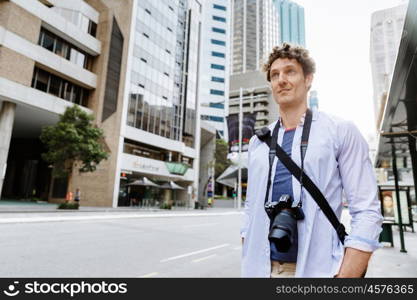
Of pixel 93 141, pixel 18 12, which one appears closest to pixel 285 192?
pixel 93 141

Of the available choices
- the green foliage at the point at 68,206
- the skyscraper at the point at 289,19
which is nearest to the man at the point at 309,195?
the green foliage at the point at 68,206

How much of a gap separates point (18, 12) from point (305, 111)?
91.6 ft

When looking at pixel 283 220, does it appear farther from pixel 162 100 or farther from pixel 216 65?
pixel 216 65

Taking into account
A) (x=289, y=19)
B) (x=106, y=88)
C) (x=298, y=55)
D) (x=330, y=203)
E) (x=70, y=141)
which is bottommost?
(x=330, y=203)

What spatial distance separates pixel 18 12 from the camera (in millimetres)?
22234

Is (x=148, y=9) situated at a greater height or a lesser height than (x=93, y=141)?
greater

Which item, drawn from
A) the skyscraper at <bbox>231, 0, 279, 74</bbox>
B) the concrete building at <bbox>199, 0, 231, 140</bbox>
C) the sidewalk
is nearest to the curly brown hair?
the sidewalk

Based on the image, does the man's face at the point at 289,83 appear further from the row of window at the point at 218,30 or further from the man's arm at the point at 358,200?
the row of window at the point at 218,30

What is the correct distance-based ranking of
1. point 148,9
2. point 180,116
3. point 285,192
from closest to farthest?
point 285,192 → point 148,9 → point 180,116

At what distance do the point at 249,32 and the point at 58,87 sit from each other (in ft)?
399

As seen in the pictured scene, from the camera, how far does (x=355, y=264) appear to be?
4.19 feet

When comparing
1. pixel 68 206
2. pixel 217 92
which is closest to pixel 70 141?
pixel 68 206

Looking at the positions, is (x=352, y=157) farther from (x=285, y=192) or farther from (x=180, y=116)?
(x=180, y=116)

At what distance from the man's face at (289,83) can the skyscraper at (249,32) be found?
131490 millimetres
